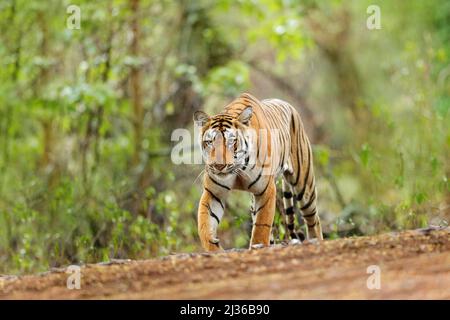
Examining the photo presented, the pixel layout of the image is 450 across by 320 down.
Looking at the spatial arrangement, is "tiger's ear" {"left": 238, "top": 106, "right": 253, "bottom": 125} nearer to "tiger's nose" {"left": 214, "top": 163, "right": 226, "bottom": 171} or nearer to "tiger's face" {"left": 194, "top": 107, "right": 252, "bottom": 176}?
"tiger's face" {"left": 194, "top": 107, "right": 252, "bottom": 176}

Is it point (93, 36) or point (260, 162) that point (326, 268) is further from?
point (93, 36)

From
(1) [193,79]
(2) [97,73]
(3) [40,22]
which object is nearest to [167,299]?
(1) [193,79]

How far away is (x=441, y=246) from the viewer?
246 inches

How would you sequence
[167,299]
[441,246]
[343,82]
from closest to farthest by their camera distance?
[167,299] < [441,246] < [343,82]

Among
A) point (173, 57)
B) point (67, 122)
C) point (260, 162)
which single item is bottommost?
point (260, 162)

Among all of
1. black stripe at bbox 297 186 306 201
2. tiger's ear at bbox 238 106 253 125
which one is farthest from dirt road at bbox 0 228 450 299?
black stripe at bbox 297 186 306 201

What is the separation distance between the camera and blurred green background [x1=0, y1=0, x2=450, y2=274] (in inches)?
435

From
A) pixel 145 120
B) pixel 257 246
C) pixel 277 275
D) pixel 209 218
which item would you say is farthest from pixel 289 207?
pixel 145 120

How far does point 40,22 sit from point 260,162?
10.6m

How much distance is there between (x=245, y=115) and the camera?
7.16 metres

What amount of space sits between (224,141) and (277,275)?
1618 mm

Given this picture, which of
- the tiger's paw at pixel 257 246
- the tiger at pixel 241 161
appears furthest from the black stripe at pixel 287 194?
the tiger's paw at pixel 257 246

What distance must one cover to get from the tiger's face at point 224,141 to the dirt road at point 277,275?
2.80ft

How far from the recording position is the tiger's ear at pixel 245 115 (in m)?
7.14
